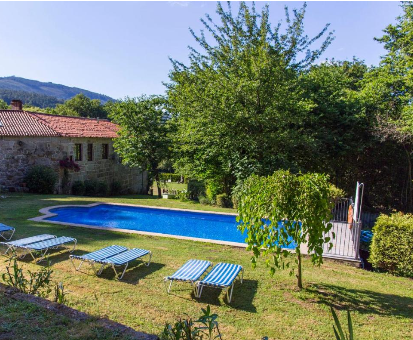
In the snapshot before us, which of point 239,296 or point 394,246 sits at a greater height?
point 394,246

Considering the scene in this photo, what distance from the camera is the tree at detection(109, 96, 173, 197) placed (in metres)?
20.9

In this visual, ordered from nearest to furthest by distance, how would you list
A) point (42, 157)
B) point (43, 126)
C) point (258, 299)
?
point (258, 299) < point (42, 157) < point (43, 126)

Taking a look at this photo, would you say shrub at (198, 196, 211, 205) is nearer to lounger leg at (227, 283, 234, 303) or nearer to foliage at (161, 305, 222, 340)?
lounger leg at (227, 283, 234, 303)

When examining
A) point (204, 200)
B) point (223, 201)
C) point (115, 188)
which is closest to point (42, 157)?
point (115, 188)

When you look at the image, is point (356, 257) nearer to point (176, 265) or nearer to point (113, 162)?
point (176, 265)

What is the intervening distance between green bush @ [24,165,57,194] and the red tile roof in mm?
2126

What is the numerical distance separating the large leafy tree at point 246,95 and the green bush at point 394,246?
773 centimetres

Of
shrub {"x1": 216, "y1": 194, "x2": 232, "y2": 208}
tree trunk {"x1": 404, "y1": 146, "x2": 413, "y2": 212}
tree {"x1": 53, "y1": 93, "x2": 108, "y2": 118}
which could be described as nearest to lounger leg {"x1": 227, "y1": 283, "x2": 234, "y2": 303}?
shrub {"x1": 216, "y1": 194, "x2": 232, "y2": 208}

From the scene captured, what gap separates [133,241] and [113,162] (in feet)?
51.9

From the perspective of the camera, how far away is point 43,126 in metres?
19.1

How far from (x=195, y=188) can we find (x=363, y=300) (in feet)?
47.6

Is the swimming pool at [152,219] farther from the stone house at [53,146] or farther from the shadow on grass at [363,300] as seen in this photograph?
the stone house at [53,146]

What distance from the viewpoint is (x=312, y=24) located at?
53.2 ft

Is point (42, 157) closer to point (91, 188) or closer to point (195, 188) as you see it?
point (91, 188)
